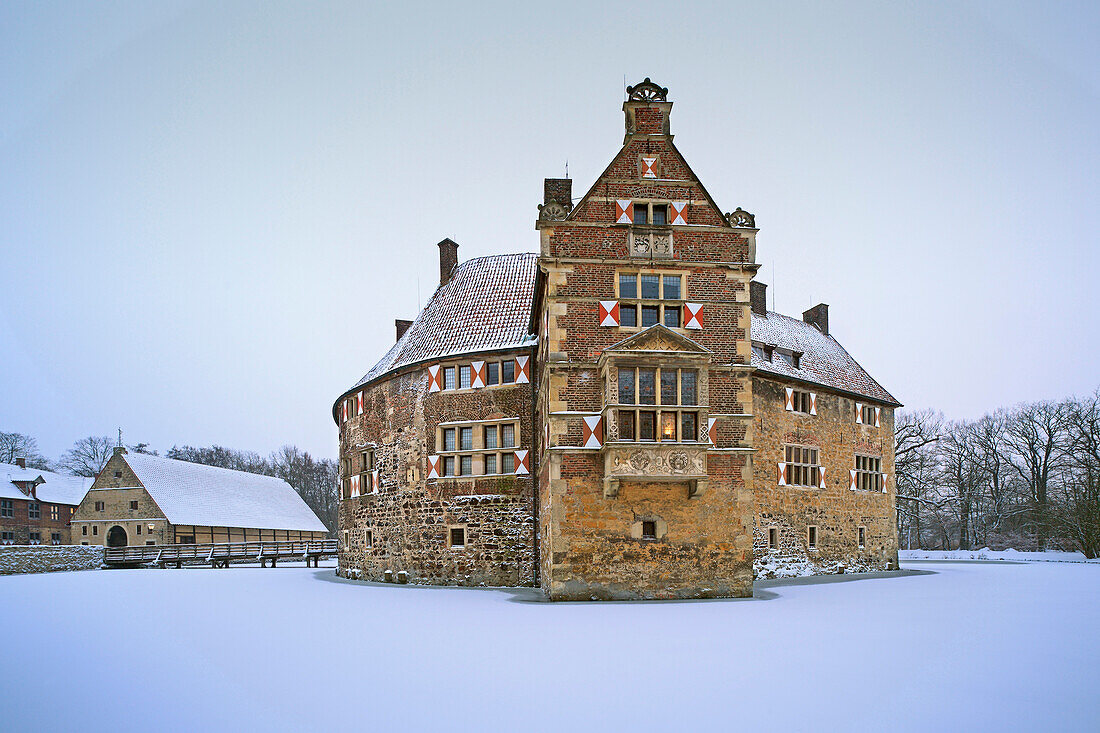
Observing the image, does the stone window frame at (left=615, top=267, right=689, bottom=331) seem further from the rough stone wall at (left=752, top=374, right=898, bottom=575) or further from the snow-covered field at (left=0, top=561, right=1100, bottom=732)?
the rough stone wall at (left=752, top=374, right=898, bottom=575)

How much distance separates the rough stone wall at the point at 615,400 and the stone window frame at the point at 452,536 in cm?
540

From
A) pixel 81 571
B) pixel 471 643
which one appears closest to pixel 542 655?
pixel 471 643

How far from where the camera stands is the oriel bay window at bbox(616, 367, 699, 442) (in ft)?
63.2

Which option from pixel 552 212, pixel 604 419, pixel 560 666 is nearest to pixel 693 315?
pixel 604 419

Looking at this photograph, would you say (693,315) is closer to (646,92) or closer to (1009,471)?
(646,92)

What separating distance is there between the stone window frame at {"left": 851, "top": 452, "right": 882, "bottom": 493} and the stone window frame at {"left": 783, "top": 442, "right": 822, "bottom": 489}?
9.34 ft

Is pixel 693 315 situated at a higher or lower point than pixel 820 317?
lower

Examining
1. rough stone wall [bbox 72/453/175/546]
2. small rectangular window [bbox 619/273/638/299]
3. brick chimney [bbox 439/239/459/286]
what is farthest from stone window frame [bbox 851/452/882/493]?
rough stone wall [bbox 72/453/175/546]

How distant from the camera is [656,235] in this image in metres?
21.0

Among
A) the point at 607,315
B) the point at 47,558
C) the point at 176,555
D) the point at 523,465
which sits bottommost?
the point at 176,555

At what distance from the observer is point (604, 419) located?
63.6 ft

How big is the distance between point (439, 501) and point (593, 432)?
9008mm

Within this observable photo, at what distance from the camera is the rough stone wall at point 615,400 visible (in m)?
19.4

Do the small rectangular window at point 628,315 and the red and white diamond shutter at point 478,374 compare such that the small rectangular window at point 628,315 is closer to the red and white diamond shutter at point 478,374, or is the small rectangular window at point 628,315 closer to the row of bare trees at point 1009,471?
the red and white diamond shutter at point 478,374
